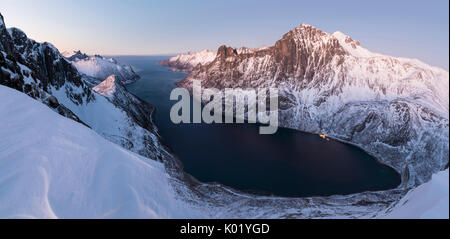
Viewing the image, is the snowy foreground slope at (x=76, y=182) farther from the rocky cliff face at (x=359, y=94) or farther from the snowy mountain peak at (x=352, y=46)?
the snowy mountain peak at (x=352, y=46)

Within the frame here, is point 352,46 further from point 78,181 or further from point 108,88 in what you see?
point 78,181

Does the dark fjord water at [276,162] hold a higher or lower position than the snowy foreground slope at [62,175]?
lower

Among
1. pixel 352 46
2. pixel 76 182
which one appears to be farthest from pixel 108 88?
pixel 352 46

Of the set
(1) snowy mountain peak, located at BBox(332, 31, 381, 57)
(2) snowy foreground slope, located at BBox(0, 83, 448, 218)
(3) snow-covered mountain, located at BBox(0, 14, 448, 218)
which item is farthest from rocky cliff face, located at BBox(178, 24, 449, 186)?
(2) snowy foreground slope, located at BBox(0, 83, 448, 218)

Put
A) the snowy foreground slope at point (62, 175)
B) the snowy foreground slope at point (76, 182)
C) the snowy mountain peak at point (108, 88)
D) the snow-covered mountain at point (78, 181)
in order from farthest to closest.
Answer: the snowy mountain peak at point (108, 88), the snow-covered mountain at point (78, 181), the snowy foreground slope at point (62, 175), the snowy foreground slope at point (76, 182)

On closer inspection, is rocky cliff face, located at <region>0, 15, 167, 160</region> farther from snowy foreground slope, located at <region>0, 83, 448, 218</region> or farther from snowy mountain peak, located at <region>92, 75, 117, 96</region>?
snowy mountain peak, located at <region>92, 75, 117, 96</region>

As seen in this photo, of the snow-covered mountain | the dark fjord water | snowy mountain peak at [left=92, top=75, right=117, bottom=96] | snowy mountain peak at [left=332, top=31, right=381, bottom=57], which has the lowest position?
the dark fjord water

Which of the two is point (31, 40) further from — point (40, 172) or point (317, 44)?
point (317, 44)

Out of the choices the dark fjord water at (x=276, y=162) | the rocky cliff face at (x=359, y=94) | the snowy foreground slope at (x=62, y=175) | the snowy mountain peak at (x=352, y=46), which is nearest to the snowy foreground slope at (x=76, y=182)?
the snowy foreground slope at (x=62, y=175)
